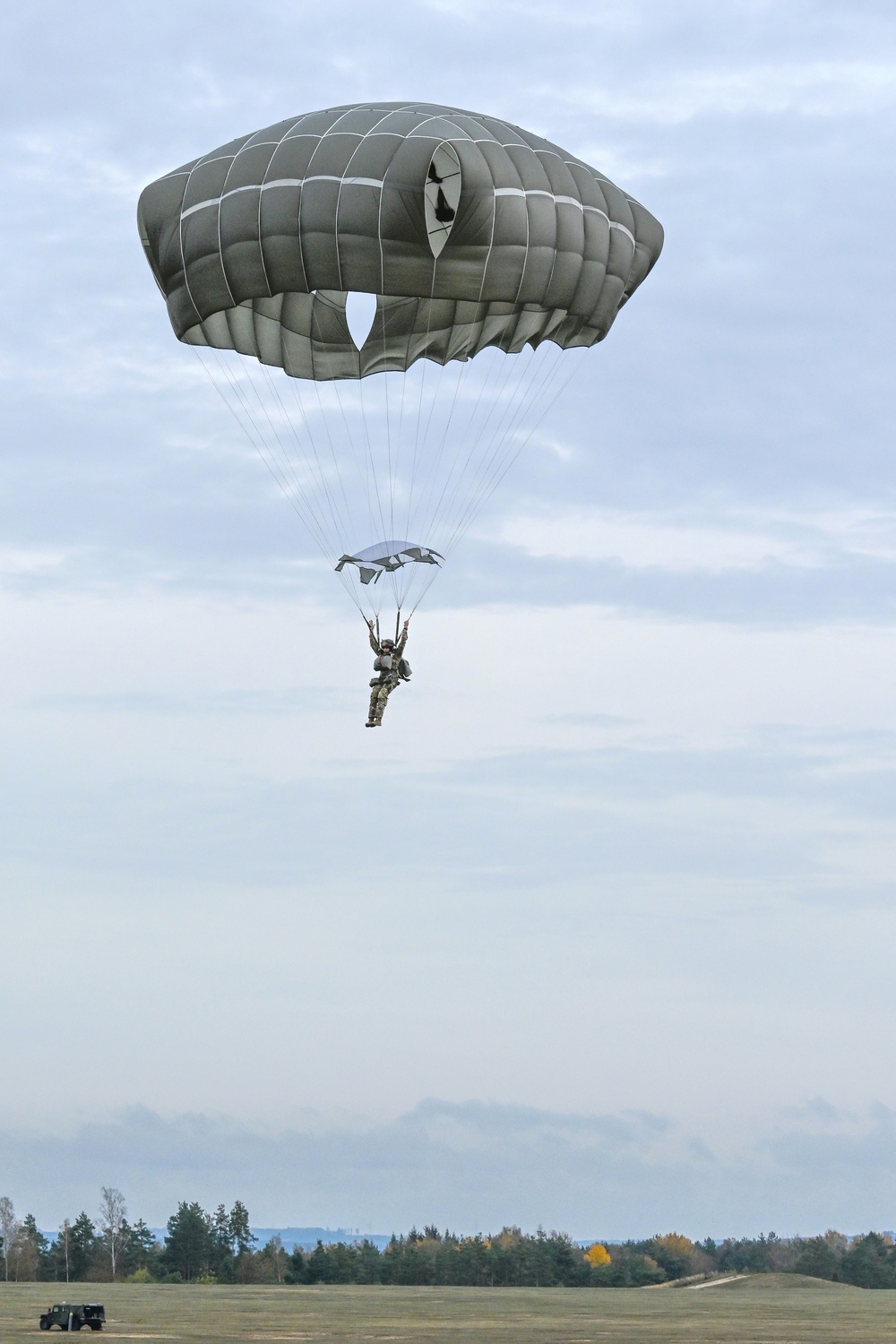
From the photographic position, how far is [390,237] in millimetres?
29516

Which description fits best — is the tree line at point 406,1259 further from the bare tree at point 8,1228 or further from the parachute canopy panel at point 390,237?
the parachute canopy panel at point 390,237

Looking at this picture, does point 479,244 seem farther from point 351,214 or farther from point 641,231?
point 641,231

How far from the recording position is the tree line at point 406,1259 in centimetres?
6956

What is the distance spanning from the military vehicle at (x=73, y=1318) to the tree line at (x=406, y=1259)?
38162mm

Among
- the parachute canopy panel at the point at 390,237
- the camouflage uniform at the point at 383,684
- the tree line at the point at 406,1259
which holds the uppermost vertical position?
the parachute canopy panel at the point at 390,237

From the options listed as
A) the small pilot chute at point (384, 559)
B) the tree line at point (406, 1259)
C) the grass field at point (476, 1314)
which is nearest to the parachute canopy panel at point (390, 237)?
the small pilot chute at point (384, 559)

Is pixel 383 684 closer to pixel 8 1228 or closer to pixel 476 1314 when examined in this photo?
pixel 476 1314

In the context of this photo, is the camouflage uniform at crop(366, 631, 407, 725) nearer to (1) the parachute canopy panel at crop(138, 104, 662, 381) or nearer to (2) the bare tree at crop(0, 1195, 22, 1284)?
(1) the parachute canopy panel at crop(138, 104, 662, 381)

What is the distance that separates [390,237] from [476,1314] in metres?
24.4

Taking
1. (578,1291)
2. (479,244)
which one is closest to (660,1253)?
(578,1291)

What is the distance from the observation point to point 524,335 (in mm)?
33844

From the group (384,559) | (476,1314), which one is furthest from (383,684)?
(476,1314)

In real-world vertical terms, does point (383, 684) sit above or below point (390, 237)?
below

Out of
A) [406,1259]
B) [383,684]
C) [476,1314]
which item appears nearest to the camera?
[383,684]
